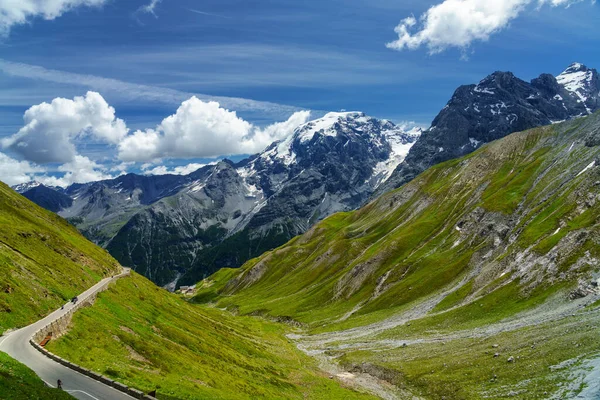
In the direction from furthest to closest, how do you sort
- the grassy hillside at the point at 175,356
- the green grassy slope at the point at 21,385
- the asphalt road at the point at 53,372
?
the grassy hillside at the point at 175,356 < the asphalt road at the point at 53,372 < the green grassy slope at the point at 21,385

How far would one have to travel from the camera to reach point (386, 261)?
17462 cm

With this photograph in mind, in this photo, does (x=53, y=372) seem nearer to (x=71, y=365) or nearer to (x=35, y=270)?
(x=71, y=365)

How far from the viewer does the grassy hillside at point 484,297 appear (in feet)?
197

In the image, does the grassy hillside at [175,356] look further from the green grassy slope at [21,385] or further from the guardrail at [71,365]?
the green grassy slope at [21,385]

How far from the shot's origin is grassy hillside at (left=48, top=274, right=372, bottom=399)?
45281 mm

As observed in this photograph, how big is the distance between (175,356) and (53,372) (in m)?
19.8

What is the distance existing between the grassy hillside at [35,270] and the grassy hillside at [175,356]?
6.45m

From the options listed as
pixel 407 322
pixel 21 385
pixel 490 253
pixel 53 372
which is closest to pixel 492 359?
pixel 407 322

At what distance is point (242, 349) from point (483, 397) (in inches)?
1912

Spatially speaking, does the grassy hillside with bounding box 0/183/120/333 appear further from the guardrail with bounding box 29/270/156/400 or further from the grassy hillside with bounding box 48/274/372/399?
the grassy hillside with bounding box 48/274/372/399

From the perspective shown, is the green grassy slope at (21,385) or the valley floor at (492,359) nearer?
the green grassy slope at (21,385)

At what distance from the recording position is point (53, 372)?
38.8 meters

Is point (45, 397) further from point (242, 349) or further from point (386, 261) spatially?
point (386, 261)

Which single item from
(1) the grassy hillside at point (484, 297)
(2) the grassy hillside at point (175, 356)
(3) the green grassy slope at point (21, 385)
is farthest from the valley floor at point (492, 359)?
(3) the green grassy slope at point (21, 385)
